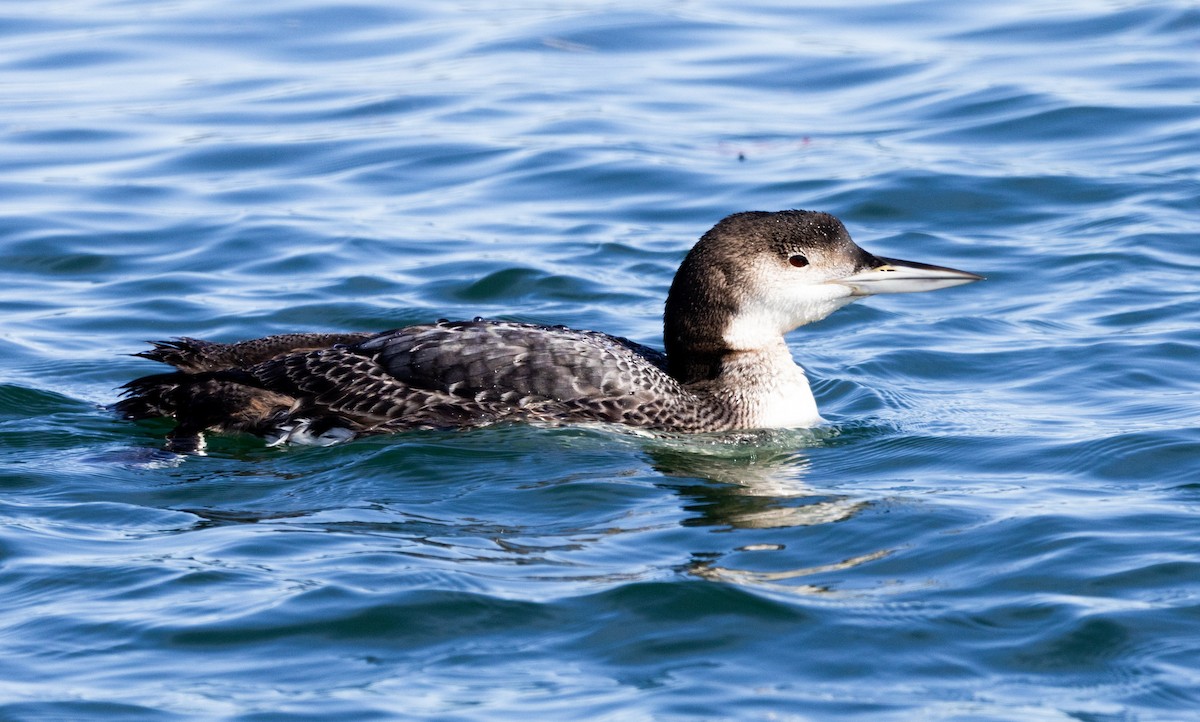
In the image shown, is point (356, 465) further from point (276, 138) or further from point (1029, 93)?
point (1029, 93)

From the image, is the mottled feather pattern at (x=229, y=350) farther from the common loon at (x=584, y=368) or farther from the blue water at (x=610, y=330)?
the blue water at (x=610, y=330)

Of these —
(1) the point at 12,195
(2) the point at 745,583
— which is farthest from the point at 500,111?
(2) the point at 745,583

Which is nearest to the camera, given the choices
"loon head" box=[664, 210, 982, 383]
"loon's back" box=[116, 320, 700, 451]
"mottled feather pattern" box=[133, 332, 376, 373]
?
"loon's back" box=[116, 320, 700, 451]

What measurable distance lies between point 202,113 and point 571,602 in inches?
354

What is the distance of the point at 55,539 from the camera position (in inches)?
256

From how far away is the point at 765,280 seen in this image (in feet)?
25.0

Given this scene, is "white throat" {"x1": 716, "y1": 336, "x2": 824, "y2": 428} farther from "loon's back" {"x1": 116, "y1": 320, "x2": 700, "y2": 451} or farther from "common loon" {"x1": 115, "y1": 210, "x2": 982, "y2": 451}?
"loon's back" {"x1": 116, "y1": 320, "x2": 700, "y2": 451}

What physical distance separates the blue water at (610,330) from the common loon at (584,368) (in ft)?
0.47

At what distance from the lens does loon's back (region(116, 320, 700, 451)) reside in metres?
7.38

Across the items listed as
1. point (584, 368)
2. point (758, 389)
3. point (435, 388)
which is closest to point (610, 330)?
point (758, 389)

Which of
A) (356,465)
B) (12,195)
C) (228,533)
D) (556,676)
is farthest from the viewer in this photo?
(12,195)

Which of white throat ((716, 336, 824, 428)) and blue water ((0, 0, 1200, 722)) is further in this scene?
white throat ((716, 336, 824, 428))

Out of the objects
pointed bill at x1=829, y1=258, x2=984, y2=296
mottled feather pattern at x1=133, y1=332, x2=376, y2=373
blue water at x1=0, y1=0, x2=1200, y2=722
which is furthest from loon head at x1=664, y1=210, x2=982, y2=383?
mottled feather pattern at x1=133, y1=332, x2=376, y2=373

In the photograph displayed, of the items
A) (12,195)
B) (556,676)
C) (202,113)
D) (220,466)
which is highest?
(202,113)
